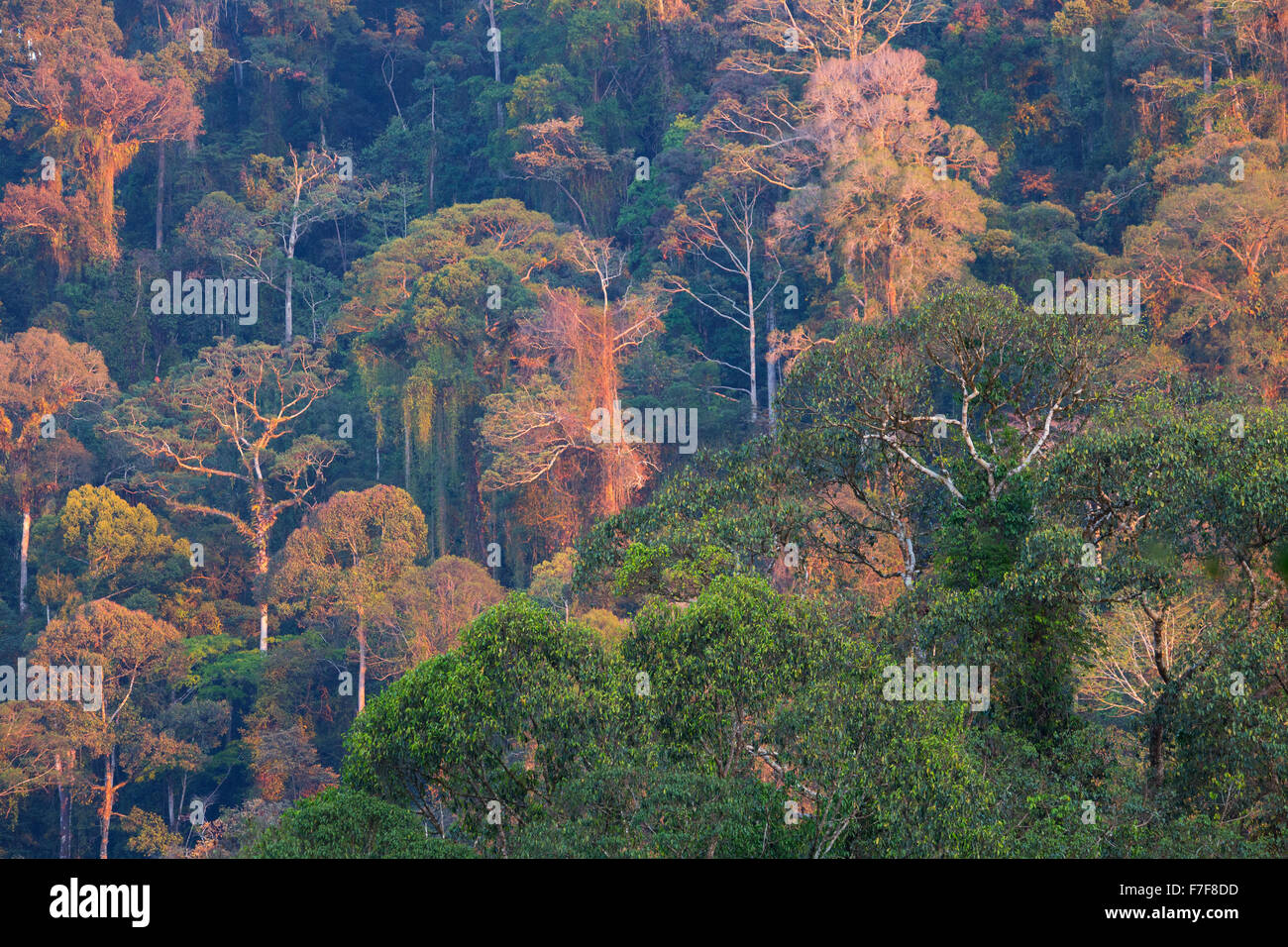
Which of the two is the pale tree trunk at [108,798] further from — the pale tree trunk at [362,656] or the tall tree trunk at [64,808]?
the pale tree trunk at [362,656]

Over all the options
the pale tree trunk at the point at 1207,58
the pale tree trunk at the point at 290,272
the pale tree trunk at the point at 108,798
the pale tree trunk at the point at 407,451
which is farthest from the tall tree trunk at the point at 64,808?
the pale tree trunk at the point at 1207,58

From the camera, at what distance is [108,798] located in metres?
34.2

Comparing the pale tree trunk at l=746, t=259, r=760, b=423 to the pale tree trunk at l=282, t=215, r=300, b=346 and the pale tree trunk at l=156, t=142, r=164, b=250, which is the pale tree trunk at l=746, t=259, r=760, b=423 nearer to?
the pale tree trunk at l=282, t=215, r=300, b=346

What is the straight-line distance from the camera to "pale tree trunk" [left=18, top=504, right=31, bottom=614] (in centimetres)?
4125

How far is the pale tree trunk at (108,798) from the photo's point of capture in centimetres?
3388

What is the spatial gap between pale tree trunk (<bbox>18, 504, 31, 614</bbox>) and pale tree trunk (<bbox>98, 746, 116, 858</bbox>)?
340 inches

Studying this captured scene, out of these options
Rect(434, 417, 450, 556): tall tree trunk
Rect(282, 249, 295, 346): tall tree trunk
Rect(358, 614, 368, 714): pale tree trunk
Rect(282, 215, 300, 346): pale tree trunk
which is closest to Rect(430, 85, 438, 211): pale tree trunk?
Rect(282, 215, 300, 346): pale tree trunk

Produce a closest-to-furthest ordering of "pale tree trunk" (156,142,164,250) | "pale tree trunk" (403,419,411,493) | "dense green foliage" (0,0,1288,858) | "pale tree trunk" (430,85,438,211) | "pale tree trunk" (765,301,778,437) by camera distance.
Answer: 1. "dense green foliage" (0,0,1288,858)
2. "pale tree trunk" (765,301,778,437)
3. "pale tree trunk" (403,419,411,493)
4. "pale tree trunk" (430,85,438,211)
5. "pale tree trunk" (156,142,164,250)

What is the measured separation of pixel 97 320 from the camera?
4862cm

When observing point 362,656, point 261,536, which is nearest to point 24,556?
point 261,536

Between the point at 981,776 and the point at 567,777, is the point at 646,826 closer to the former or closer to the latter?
the point at 567,777

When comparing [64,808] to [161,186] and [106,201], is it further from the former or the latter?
[161,186]

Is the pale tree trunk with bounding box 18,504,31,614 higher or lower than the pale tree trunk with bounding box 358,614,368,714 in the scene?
higher
